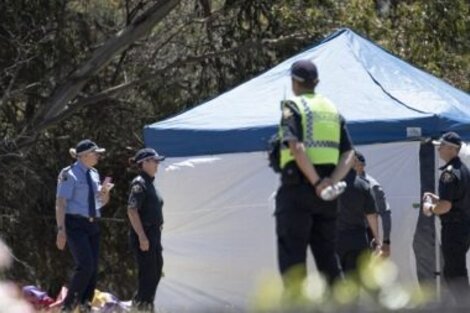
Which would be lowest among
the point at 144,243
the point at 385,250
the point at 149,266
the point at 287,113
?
the point at 149,266

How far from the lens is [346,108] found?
40.6 ft

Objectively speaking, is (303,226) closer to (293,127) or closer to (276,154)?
(276,154)

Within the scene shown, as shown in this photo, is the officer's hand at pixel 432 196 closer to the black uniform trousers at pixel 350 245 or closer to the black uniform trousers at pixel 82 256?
the black uniform trousers at pixel 350 245

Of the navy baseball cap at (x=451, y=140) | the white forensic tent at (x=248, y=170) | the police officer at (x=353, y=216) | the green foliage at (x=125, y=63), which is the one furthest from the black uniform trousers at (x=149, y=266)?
the green foliage at (x=125, y=63)

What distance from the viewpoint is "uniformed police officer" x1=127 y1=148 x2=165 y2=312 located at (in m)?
12.1

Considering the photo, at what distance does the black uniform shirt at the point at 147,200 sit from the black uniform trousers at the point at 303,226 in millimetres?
3799

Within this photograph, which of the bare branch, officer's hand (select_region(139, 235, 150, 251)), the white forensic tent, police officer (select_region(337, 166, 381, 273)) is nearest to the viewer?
police officer (select_region(337, 166, 381, 273))

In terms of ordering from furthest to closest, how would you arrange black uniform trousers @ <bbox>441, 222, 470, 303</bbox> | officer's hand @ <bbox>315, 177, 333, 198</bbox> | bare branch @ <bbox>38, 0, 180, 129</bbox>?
bare branch @ <bbox>38, 0, 180, 129</bbox> < black uniform trousers @ <bbox>441, 222, 470, 303</bbox> < officer's hand @ <bbox>315, 177, 333, 198</bbox>

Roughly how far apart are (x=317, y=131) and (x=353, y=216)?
293 cm

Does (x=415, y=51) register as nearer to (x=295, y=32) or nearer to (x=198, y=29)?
(x=295, y=32)

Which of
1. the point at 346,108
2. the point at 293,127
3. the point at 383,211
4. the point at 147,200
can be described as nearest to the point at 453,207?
the point at 383,211

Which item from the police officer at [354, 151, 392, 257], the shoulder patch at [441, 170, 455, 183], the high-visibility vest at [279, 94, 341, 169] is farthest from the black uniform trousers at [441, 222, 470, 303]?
the high-visibility vest at [279, 94, 341, 169]

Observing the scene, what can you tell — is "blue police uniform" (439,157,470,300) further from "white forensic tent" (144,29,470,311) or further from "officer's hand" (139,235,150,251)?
"officer's hand" (139,235,150,251)

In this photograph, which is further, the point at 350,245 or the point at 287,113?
the point at 350,245
